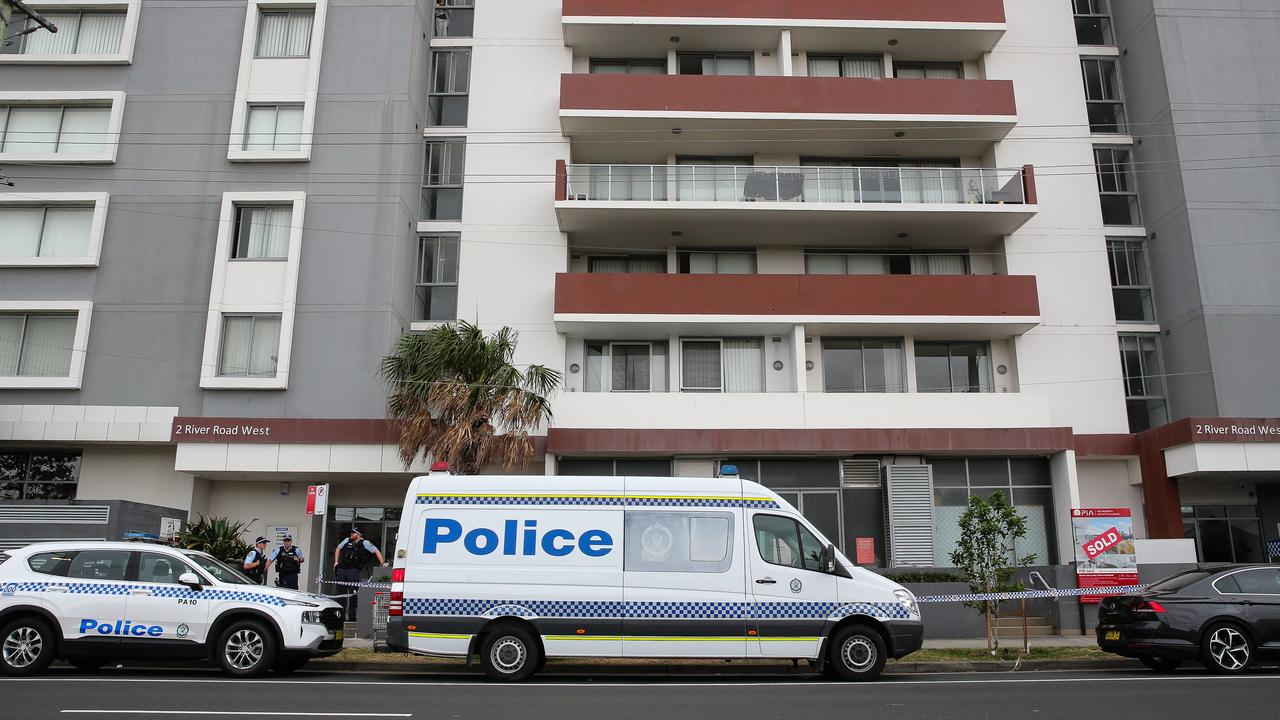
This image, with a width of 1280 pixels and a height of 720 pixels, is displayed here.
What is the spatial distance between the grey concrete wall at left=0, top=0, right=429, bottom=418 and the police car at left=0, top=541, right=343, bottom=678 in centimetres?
958

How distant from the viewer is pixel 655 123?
80.8 ft

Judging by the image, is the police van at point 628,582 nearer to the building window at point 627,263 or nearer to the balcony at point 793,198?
the balcony at point 793,198

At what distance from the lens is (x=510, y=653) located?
12.3m

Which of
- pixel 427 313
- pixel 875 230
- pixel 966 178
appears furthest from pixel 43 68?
pixel 966 178

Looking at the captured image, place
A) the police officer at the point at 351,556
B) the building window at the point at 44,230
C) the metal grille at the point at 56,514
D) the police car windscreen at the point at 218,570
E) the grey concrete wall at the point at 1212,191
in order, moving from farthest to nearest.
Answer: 1. the building window at the point at 44,230
2. the grey concrete wall at the point at 1212,191
3. the metal grille at the point at 56,514
4. the police officer at the point at 351,556
5. the police car windscreen at the point at 218,570

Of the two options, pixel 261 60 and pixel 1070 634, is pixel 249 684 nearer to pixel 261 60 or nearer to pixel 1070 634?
pixel 1070 634

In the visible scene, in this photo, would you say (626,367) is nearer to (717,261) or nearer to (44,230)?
(717,261)

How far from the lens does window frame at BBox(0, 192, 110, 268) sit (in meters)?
23.0

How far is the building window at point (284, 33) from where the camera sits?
24594 mm

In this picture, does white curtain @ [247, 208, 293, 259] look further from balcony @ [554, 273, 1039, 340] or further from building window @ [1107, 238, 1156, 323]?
building window @ [1107, 238, 1156, 323]

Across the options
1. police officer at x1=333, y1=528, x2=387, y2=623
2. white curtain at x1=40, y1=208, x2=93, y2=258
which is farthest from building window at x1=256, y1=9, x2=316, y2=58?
police officer at x1=333, y1=528, x2=387, y2=623

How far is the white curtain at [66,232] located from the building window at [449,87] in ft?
29.1

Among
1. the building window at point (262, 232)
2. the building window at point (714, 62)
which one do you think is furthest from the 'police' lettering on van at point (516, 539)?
the building window at point (714, 62)

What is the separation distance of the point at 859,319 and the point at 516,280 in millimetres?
8584
